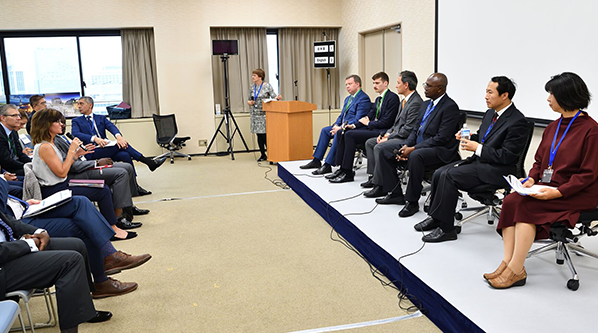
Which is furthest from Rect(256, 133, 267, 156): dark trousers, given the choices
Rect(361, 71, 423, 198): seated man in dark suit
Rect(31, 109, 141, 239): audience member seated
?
Rect(31, 109, 141, 239): audience member seated

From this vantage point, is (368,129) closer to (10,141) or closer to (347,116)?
(347,116)

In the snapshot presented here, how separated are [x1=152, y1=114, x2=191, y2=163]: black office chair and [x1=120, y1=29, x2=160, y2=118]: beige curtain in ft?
2.28

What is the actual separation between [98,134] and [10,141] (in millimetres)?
1100

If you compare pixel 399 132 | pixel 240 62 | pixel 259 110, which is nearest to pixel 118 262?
pixel 399 132

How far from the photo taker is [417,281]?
2.96 metres

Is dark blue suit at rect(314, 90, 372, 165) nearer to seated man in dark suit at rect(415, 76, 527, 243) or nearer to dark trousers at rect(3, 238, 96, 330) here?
seated man in dark suit at rect(415, 76, 527, 243)

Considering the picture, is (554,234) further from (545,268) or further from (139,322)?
(139,322)

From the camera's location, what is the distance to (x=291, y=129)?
24.2ft

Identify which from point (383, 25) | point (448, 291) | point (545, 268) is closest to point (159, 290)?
point (448, 291)

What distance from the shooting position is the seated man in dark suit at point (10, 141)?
14.9 ft

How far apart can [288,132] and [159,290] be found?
4.32 m

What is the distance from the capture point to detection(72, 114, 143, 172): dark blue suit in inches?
217

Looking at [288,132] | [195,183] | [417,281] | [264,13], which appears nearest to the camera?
[417,281]

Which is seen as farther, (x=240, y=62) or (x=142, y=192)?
(x=240, y=62)
